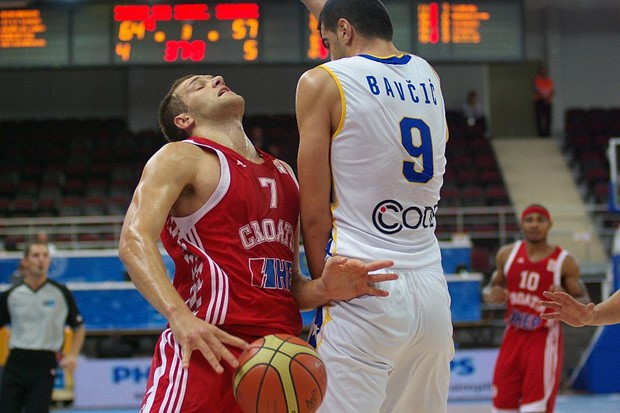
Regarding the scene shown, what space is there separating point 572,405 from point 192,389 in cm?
830

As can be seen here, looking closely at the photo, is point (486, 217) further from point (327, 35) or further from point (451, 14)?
point (327, 35)

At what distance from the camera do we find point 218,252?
128 inches

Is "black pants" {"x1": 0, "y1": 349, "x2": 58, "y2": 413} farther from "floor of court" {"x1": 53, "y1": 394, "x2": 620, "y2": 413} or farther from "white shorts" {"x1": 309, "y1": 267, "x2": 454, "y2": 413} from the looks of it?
"white shorts" {"x1": 309, "y1": 267, "x2": 454, "y2": 413}

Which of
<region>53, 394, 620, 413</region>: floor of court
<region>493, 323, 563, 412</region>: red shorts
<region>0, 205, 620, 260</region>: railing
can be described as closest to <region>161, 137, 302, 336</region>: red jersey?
<region>493, 323, 563, 412</region>: red shorts

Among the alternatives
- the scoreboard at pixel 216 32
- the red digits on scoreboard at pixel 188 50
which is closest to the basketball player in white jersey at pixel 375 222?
A: the scoreboard at pixel 216 32

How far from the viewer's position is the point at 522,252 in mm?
7621

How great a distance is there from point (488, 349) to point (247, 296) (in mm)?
8557

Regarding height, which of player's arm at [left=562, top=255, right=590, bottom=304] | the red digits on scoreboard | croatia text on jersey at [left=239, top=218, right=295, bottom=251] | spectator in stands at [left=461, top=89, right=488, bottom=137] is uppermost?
the red digits on scoreboard

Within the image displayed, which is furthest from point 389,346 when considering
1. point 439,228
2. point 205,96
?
point 439,228

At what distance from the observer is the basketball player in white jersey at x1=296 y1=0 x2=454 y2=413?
3.27 metres

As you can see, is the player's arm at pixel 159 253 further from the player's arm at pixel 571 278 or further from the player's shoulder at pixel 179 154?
the player's arm at pixel 571 278

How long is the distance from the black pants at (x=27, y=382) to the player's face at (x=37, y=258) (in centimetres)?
70

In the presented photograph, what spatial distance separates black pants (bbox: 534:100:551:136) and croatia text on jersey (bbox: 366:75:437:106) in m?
16.7

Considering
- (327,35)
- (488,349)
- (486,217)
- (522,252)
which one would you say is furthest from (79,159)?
(327,35)
